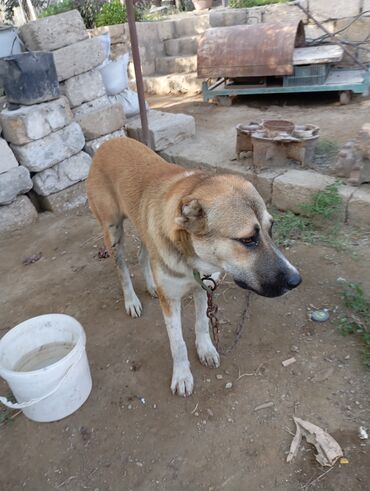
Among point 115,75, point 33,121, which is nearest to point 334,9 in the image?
point 115,75

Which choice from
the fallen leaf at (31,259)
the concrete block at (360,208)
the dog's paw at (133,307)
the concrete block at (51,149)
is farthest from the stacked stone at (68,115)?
the concrete block at (360,208)

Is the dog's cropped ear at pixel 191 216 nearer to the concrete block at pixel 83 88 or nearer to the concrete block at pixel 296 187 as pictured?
the concrete block at pixel 296 187

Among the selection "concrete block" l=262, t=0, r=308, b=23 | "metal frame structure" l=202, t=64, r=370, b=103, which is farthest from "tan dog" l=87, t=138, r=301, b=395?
"concrete block" l=262, t=0, r=308, b=23

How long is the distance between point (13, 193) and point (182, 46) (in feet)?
25.0

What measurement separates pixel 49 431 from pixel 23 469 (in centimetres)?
26

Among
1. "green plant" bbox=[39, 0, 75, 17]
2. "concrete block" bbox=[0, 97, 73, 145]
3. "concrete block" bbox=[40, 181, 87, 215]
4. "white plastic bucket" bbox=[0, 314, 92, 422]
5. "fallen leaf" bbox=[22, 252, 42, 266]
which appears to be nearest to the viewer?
"white plastic bucket" bbox=[0, 314, 92, 422]

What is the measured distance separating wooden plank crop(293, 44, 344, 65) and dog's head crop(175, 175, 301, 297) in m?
5.70

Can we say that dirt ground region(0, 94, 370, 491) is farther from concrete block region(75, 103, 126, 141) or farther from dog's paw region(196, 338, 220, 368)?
concrete block region(75, 103, 126, 141)

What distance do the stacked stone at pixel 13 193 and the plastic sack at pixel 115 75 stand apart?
7.08 feet

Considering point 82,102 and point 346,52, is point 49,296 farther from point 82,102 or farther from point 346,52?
point 346,52

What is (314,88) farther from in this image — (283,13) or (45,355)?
(45,355)

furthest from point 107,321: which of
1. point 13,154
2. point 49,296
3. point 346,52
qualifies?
point 346,52

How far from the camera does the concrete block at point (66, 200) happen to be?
5.61 metres

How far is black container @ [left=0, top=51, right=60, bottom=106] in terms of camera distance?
4.83 m
